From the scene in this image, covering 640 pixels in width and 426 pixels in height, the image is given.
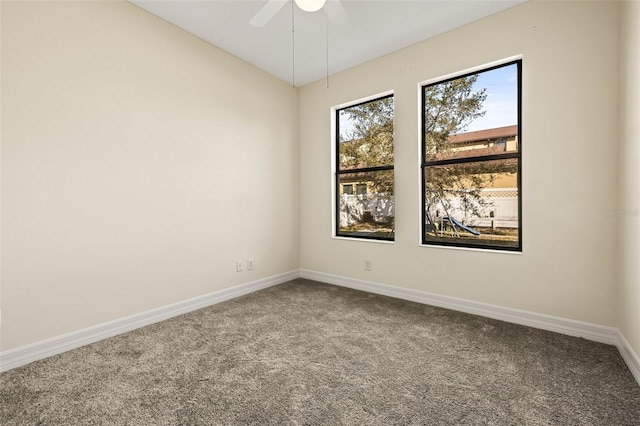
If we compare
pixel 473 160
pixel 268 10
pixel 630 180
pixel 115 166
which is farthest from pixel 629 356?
pixel 115 166

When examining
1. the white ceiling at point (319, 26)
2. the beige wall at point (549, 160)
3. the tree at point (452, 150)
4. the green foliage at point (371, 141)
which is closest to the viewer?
the beige wall at point (549, 160)

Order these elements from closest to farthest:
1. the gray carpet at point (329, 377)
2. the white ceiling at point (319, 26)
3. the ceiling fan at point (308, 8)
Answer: the gray carpet at point (329, 377), the ceiling fan at point (308, 8), the white ceiling at point (319, 26)

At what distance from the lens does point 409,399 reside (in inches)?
59.9

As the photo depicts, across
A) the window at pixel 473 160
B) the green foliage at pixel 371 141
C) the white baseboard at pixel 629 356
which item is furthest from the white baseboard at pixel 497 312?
the green foliage at pixel 371 141

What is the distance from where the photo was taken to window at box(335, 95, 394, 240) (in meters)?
3.36

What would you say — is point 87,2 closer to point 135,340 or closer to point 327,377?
point 135,340

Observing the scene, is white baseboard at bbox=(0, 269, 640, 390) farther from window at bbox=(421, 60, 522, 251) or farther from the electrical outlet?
window at bbox=(421, 60, 522, 251)

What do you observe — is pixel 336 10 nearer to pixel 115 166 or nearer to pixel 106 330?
pixel 115 166

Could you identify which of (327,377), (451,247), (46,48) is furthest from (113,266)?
(451,247)

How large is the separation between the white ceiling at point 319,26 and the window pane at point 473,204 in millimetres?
1315

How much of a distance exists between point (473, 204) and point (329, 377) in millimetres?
2094

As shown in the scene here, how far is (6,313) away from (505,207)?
3.81 m

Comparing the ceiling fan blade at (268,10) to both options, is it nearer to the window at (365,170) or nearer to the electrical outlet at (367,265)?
the window at (365,170)

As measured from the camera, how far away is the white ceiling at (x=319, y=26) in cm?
241
